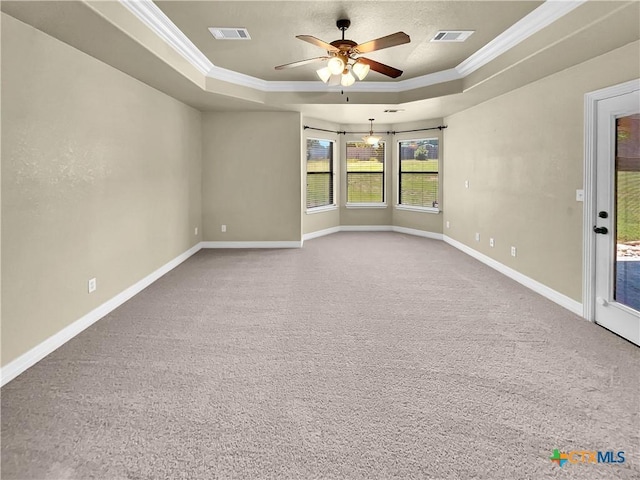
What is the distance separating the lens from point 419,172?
29.5ft

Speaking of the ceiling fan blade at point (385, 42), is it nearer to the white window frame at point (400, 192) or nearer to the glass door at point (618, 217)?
the glass door at point (618, 217)

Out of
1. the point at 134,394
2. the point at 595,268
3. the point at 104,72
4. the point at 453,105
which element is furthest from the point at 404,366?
the point at 453,105

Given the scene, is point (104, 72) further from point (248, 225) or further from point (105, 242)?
point (248, 225)

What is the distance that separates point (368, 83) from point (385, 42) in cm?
314

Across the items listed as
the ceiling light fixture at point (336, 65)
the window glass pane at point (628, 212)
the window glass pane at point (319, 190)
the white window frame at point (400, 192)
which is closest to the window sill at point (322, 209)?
the window glass pane at point (319, 190)

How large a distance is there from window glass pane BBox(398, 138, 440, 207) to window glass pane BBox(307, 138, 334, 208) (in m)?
1.59

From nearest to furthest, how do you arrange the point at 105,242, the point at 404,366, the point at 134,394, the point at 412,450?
the point at 412,450, the point at 134,394, the point at 404,366, the point at 105,242

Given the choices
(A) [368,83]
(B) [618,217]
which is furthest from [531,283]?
(A) [368,83]

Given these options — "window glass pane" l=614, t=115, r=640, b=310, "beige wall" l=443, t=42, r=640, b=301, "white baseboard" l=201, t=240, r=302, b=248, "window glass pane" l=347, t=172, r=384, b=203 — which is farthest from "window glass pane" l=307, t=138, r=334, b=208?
"window glass pane" l=614, t=115, r=640, b=310

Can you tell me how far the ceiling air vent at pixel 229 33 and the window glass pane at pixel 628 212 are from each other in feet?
11.3

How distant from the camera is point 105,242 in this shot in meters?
3.99

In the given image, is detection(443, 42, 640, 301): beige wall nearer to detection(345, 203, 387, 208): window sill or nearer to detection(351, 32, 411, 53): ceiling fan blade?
detection(351, 32, 411, 53): ceiling fan blade

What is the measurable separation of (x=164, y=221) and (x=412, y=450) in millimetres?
4586

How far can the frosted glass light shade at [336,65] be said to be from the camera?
3537 mm
